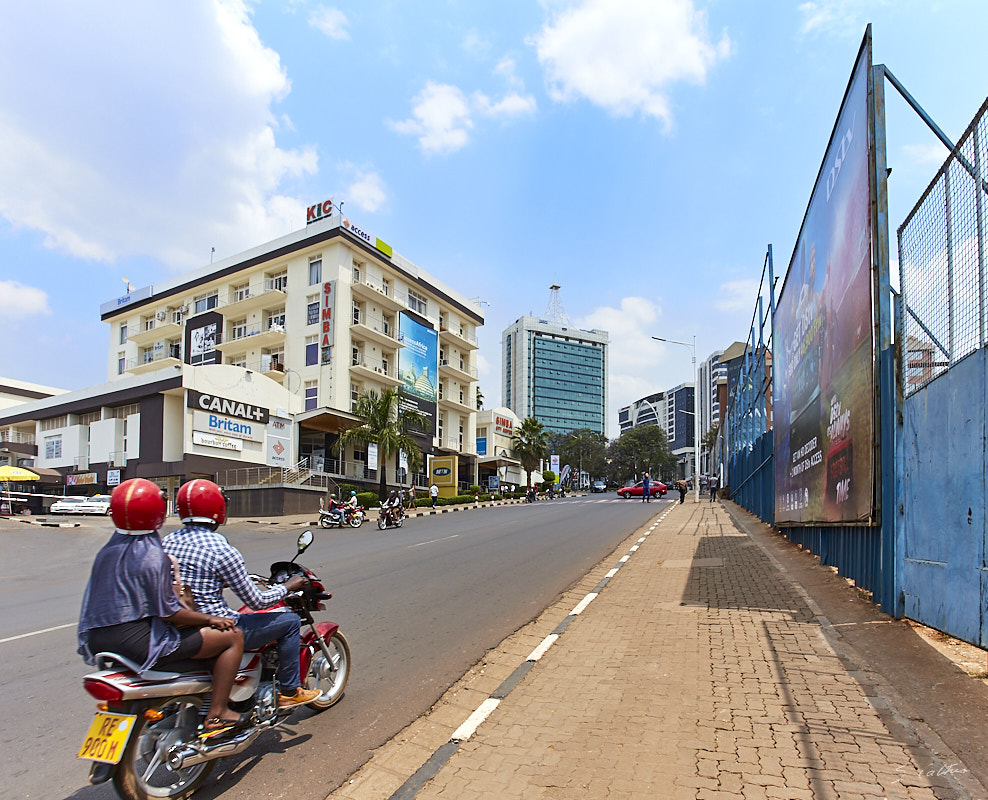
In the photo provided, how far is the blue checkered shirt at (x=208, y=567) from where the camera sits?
12.0ft

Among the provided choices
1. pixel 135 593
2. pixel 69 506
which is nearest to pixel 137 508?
pixel 135 593

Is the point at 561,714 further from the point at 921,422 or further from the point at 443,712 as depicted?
the point at 921,422

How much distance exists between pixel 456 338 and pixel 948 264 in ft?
175

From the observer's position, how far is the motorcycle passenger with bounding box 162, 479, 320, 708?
3.66 m

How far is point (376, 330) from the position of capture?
46781mm

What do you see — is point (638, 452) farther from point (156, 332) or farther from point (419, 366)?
point (156, 332)

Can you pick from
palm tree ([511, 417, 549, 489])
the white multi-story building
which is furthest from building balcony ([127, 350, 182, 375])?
palm tree ([511, 417, 549, 489])

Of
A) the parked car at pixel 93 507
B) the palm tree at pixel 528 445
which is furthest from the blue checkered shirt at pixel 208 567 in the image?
the palm tree at pixel 528 445

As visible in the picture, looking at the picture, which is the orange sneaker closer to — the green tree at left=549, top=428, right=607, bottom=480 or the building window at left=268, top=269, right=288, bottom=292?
the building window at left=268, top=269, right=288, bottom=292

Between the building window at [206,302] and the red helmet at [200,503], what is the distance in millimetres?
51822

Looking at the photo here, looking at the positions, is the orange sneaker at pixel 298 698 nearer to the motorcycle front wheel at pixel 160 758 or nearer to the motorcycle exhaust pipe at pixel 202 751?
the motorcycle exhaust pipe at pixel 202 751

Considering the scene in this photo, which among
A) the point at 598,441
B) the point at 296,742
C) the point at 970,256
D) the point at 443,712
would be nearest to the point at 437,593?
the point at 443,712

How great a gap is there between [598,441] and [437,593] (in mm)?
97417

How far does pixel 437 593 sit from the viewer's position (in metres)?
9.56
